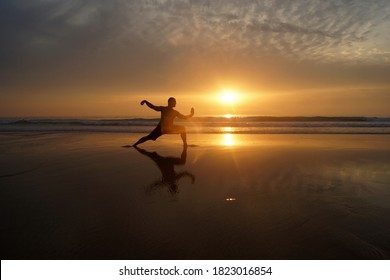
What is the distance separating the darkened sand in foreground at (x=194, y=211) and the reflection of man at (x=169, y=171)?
39mm

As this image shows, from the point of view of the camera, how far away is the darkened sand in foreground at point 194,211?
3.04 metres

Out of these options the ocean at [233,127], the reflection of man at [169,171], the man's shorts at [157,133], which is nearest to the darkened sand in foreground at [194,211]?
the reflection of man at [169,171]

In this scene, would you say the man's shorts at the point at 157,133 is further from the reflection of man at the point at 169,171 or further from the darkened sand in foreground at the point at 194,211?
the darkened sand in foreground at the point at 194,211

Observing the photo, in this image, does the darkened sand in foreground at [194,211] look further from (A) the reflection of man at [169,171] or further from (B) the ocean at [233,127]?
(B) the ocean at [233,127]

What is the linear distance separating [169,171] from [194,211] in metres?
3.07

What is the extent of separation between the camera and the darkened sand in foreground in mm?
3039

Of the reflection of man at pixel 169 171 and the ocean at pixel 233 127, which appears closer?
the reflection of man at pixel 169 171

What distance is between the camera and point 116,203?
15.0 ft

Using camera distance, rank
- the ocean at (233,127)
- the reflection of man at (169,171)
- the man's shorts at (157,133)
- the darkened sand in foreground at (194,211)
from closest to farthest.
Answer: the darkened sand in foreground at (194,211) → the reflection of man at (169,171) → the man's shorts at (157,133) → the ocean at (233,127)

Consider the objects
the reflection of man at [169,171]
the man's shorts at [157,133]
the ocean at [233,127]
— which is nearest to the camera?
the reflection of man at [169,171]

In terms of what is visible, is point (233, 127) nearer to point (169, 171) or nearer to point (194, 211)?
point (169, 171)

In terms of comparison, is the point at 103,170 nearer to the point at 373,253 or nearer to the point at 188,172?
the point at 188,172

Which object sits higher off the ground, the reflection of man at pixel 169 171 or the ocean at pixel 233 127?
the ocean at pixel 233 127

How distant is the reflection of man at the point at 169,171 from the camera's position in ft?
19.2
